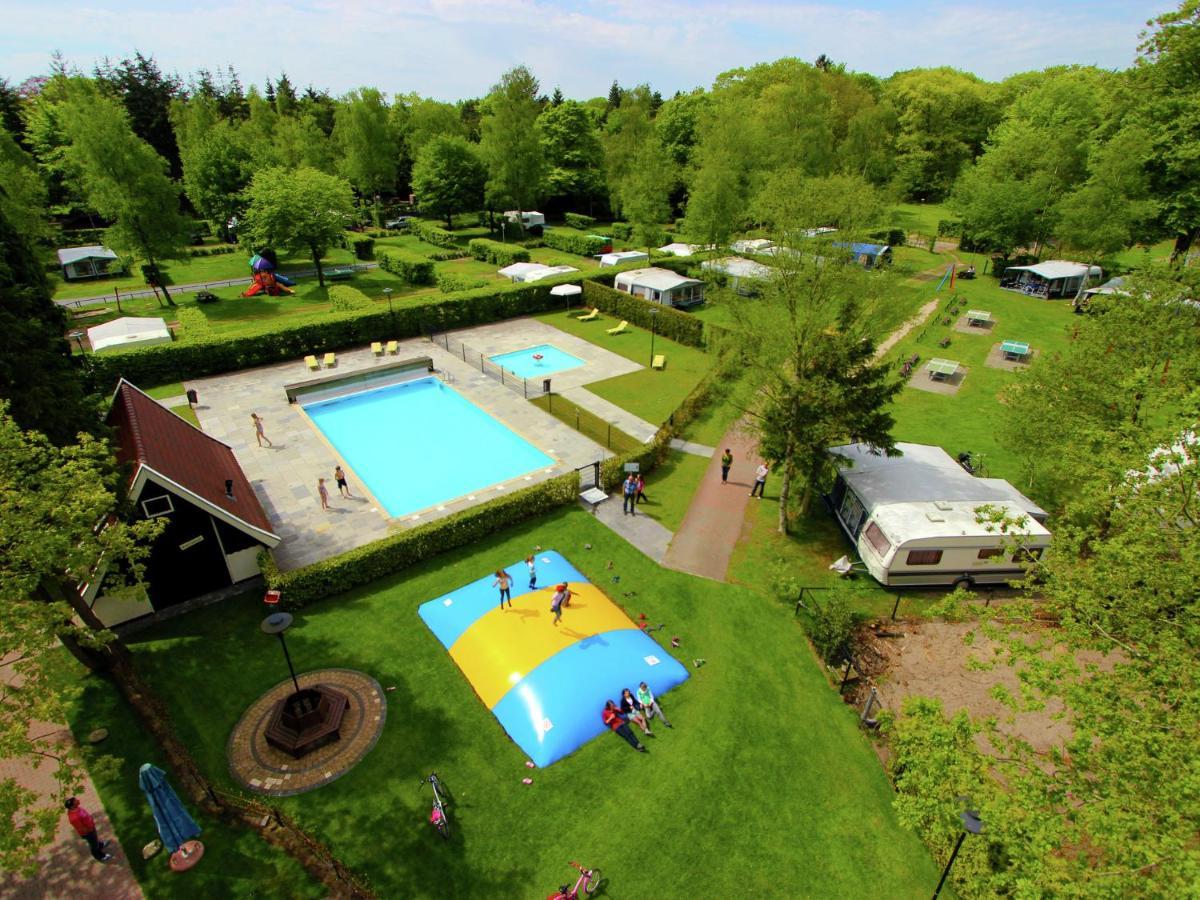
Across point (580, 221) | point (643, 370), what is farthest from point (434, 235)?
point (643, 370)

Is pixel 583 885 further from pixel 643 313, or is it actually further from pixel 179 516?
pixel 643 313

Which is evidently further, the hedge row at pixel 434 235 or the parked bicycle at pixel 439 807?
the hedge row at pixel 434 235

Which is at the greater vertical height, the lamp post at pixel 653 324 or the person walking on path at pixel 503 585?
the lamp post at pixel 653 324

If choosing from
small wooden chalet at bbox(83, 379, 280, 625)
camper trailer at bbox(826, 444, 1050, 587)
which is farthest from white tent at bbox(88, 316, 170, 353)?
camper trailer at bbox(826, 444, 1050, 587)

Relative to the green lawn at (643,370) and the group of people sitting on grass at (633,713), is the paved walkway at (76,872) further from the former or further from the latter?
the green lawn at (643,370)

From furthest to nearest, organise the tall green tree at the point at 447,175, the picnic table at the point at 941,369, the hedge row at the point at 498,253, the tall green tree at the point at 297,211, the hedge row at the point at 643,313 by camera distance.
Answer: the tall green tree at the point at 447,175, the hedge row at the point at 498,253, the tall green tree at the point at 297,211, the hedge row at the point at 643,313, the picnic table at the point at 941,369

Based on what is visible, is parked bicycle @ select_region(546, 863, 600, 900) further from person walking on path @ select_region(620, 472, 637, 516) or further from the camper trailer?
person walking on path @ select_region(620, 472, 637, 516)

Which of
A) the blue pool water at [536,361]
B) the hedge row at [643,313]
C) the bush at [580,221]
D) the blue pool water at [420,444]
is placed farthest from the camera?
the bush at [580,221]

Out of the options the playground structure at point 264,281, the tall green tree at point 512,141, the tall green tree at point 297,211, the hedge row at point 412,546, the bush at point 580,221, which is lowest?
the hedge row at point 412,546

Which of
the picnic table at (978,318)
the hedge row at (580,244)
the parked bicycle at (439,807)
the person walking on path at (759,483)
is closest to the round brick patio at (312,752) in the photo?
the parked bicycle at (439,807)
